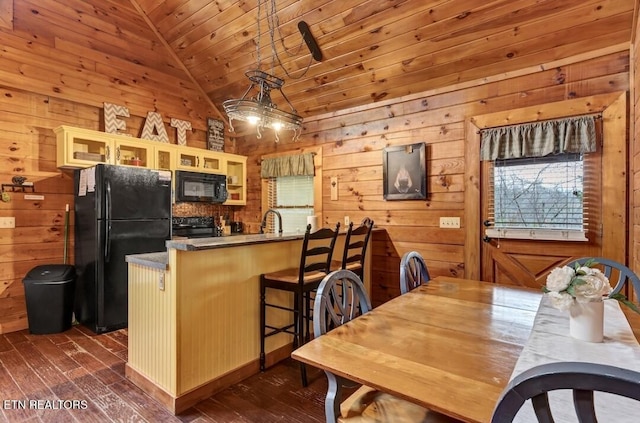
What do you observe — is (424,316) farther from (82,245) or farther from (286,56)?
(82,245)

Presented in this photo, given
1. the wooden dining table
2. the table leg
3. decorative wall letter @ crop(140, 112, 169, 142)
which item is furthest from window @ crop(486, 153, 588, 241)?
decorative wall letter @ crop(140, 112, 169, 142)

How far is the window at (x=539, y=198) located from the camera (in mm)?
2826

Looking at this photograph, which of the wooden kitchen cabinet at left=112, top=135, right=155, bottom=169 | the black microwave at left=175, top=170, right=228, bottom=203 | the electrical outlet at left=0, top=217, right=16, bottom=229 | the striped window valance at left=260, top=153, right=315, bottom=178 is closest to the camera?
the electrical outlet at left=0, top=217, right=16, bottom=229

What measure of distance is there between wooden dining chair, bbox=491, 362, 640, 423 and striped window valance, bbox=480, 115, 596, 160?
9.03ft

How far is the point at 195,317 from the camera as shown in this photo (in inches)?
85.0

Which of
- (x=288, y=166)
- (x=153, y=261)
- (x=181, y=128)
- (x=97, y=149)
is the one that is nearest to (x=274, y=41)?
(x=288, y=166)

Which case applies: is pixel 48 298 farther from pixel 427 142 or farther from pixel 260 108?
pixel 427 142

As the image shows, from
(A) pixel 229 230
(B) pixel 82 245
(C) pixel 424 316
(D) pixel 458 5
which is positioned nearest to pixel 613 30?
(D) pixel 458 5

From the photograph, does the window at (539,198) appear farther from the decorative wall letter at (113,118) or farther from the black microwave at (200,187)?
the decorative wall letter at (113,118)

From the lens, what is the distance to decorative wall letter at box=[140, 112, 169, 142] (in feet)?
14.5

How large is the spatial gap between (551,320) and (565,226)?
1.92 metres

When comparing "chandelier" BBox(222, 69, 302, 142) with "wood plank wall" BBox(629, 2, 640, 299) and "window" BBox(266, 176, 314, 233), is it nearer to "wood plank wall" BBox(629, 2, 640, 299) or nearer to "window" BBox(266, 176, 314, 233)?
"window" BBox(266, 176, 314, 233)

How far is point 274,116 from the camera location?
96.4 inches

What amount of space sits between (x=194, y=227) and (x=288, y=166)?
154 centimetres
